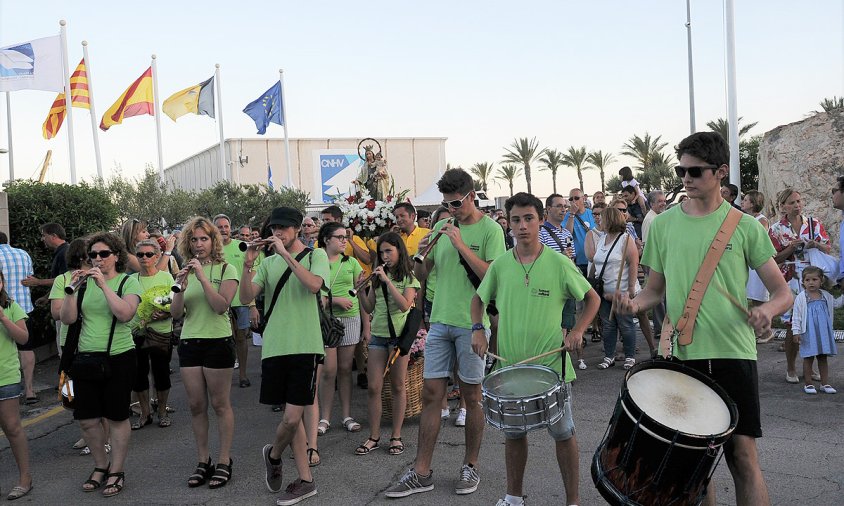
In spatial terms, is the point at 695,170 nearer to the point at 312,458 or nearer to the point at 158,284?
the point at 312,458

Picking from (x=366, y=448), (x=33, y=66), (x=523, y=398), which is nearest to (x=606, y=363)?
(x=366, y=448)

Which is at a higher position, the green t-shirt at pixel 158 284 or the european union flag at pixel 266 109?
the european union flag at pixel 266 109

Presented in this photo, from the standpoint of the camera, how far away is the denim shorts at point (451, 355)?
5.65 m

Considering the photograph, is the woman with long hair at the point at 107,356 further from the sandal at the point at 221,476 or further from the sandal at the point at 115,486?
the sandal at the point at 221,476

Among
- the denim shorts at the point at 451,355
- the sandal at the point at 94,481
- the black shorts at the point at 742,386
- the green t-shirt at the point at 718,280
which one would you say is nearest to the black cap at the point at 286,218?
the denim shorts at the point at 451,355

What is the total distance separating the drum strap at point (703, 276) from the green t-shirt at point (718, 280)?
0.02 meters

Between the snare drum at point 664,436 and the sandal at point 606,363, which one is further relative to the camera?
the sandal at point 606,363

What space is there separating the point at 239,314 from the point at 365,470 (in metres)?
4.01

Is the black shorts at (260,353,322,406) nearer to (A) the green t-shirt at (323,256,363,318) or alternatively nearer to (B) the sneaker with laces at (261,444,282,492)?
(B) the sneaker with laces at (261,444,282,492)

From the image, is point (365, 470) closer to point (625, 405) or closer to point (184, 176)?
point (625, 405)

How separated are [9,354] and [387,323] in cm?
298

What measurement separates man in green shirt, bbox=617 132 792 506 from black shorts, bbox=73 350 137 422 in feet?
13.2

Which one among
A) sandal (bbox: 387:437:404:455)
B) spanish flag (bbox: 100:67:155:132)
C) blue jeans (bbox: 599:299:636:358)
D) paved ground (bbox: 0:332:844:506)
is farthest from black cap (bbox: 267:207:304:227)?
spanish flag (bbox: 100:67:155:132)

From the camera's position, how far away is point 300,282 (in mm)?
5785
